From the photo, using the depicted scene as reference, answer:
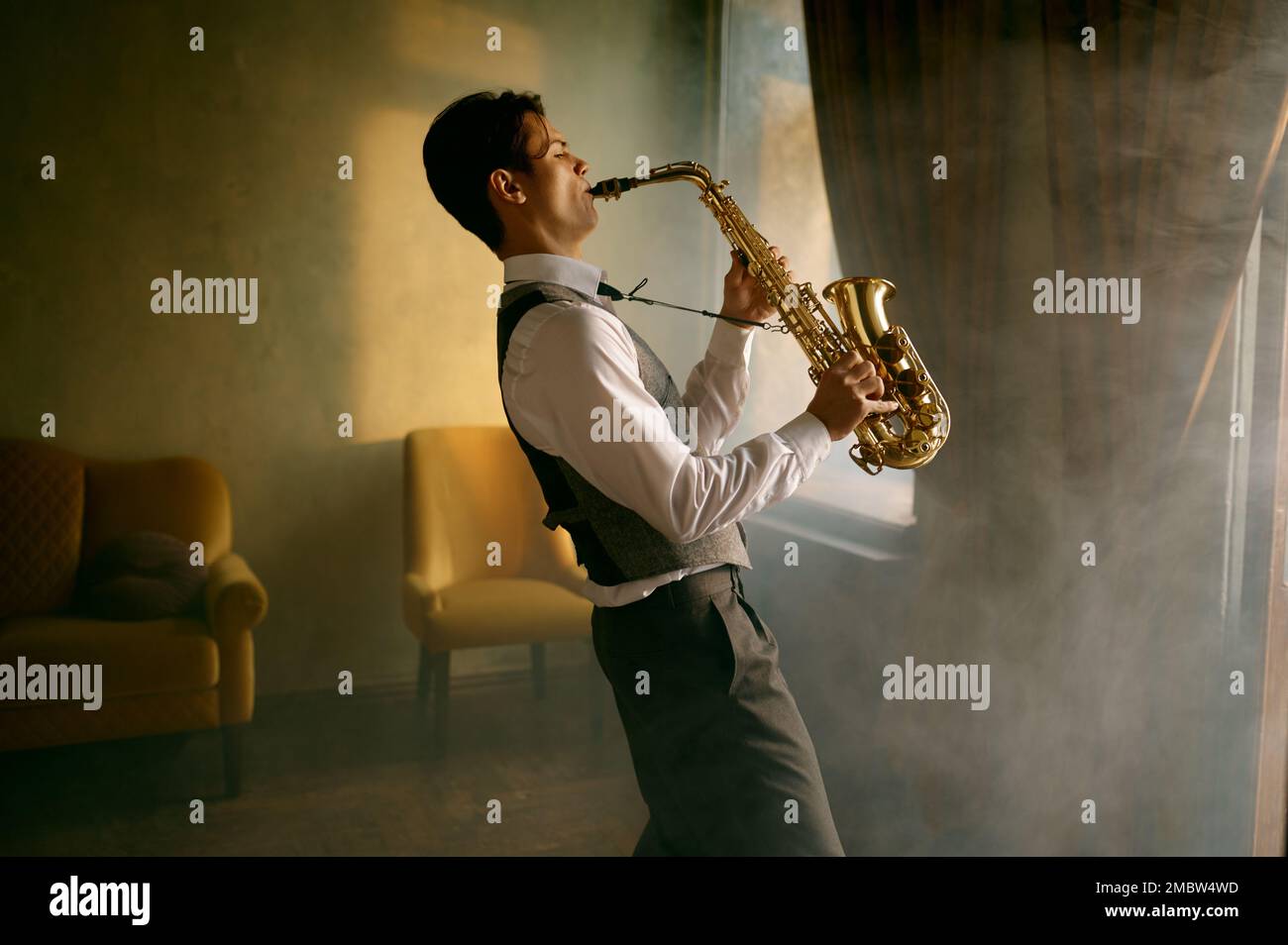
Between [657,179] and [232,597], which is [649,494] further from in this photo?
[232,597]

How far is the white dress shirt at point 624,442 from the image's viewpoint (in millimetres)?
1413

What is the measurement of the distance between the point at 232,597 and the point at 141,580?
0.63ft

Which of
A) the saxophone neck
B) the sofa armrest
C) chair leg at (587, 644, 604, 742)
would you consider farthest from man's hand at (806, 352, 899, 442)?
the sofa armrest

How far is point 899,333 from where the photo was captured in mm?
1835

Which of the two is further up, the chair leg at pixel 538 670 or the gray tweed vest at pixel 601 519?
Result: the gray tweed vest at pixel 601 519

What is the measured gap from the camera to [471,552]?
2.27 meters

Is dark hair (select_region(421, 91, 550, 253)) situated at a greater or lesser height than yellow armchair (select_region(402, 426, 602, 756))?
greater

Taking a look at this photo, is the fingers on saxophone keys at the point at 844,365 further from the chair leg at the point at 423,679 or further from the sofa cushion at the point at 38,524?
the sofa cushion at the point at 38,524

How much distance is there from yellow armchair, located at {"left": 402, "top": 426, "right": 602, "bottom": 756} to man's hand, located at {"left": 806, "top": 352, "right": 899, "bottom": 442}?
855 millimetres

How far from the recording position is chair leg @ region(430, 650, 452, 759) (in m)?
2.27

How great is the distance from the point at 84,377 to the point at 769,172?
160 centimetres

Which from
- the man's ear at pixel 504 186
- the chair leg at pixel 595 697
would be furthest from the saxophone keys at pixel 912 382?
the chair leg at pixel 595 697

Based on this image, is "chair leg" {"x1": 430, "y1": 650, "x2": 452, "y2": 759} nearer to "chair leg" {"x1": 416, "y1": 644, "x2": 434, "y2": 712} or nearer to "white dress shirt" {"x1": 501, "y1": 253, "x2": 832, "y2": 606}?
"chair leg" {"x1": 416, "y1": 644, "x2": 434, "y2": 712}
